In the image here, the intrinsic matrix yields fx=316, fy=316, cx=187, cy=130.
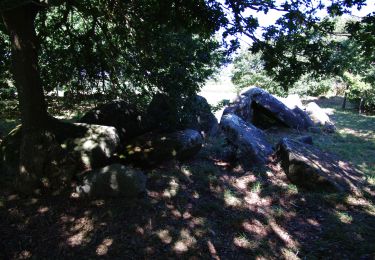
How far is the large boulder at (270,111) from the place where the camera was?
44.3ft

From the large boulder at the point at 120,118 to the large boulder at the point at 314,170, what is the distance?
13.2 feet

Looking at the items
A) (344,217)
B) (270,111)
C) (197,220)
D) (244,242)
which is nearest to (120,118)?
(197,220)

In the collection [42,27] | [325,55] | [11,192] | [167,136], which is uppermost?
[42,27]

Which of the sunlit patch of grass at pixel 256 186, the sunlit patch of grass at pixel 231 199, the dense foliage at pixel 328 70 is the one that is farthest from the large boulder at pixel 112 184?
the dense foliage at pixel 328 70

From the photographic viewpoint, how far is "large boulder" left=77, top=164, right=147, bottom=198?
621 centimetres

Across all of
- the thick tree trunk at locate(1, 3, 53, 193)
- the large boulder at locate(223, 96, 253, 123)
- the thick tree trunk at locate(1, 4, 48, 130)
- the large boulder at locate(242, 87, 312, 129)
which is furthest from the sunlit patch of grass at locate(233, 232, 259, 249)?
the large boulder at locate(242, 87, 312, 129)

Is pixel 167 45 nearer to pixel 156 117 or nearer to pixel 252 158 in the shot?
pixel 156 117

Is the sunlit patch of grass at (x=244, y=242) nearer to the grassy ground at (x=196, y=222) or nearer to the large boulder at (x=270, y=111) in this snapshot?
the grassy ground at (x=196, y=222)

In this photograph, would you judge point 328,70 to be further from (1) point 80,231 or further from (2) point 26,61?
(2) point 26,61

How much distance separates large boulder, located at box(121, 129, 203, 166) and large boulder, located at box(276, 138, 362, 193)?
2.37m

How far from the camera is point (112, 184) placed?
6199 millimetres

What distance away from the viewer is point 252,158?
866 centimetres

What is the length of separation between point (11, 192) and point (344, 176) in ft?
24.9

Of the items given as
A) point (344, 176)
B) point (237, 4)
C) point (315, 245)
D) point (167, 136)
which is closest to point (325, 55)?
point (237, 4)
